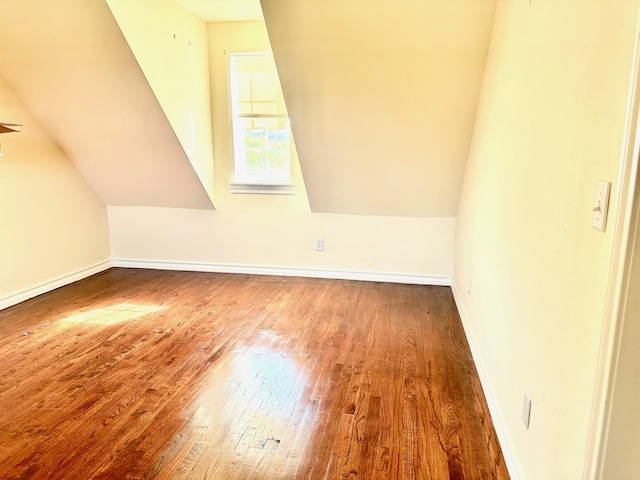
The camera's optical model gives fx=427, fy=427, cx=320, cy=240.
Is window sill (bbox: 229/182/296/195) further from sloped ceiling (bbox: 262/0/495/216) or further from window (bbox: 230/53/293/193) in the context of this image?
sloped ceiling (bbox: 262/0/495/216)

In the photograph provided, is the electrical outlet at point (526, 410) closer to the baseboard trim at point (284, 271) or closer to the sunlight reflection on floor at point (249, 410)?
the sunlight reflection on floor at point (249, 410)

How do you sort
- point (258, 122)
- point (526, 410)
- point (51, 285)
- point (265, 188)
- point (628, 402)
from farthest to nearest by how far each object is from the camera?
1. point (265, 188)
2. point (258, 122)
3. point (51, 285)
4. point (526, 410)
5. point (628, 402)

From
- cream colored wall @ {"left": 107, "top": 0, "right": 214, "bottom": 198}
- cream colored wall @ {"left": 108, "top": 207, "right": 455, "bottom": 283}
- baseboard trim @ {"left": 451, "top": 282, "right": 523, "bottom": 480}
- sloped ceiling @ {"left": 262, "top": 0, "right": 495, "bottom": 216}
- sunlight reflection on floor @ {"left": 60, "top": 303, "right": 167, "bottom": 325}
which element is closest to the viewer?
baseboard trim @ {"left": 451, "top": 282, "right": 523, "bottom": 480}

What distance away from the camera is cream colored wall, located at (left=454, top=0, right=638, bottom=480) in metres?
1.03

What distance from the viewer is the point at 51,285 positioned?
3932 mm

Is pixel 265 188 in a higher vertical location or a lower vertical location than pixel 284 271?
higher

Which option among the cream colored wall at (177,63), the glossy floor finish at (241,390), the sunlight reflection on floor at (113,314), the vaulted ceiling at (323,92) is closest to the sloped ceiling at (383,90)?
the vaulted ceiling at (323,92)

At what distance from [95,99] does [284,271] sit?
7.43ft

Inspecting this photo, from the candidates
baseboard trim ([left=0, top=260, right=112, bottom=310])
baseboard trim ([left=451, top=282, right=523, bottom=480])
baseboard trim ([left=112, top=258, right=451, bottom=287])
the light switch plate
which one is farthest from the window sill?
the light switch plate

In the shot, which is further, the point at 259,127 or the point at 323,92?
the point at 259,127

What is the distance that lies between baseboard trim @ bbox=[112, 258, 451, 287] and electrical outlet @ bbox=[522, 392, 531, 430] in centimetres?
256

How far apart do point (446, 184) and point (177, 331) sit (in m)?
2.46

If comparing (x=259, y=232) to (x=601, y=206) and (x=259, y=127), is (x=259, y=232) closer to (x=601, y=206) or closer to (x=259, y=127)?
(x=259, y=127)

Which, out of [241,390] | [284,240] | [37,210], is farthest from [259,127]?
[241,390]
